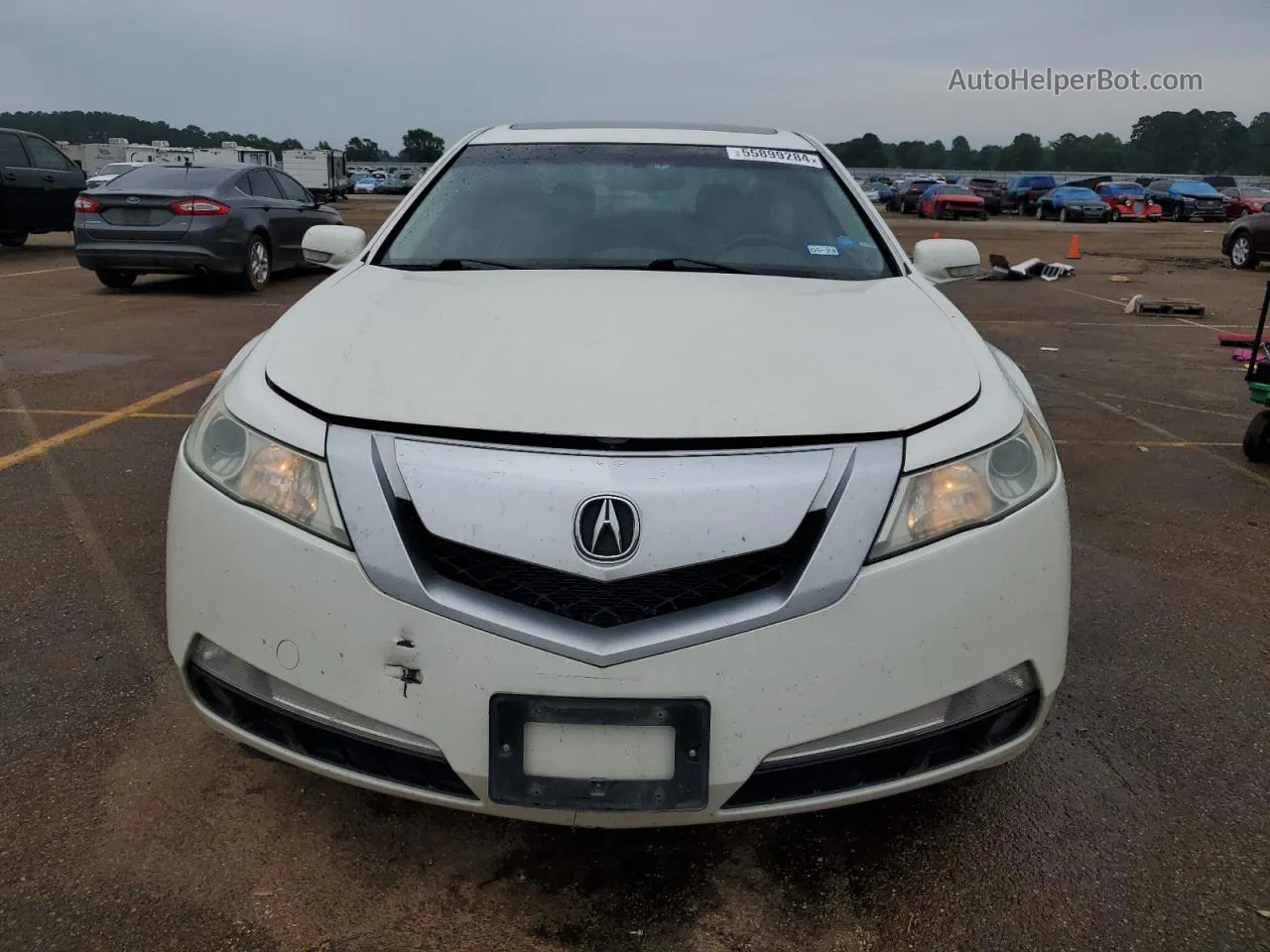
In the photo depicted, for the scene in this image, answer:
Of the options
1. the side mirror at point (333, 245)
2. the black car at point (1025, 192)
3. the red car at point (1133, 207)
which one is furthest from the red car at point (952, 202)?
the side mirror at point (333, 245)

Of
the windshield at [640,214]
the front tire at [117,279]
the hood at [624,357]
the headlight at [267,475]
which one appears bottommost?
the front tire at [117,279]

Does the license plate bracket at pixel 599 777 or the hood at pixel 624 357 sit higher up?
the hood at pixel 624 357

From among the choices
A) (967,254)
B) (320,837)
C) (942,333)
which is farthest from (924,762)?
(967,254)

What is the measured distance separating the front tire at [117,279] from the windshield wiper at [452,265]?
31.8 ft

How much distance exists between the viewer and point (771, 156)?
3.39m

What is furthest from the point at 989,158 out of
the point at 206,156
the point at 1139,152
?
the point at 206,156

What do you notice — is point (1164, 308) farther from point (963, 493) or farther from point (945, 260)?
point (963, 493)

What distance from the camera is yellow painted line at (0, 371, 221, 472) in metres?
4.86

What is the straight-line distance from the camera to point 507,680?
1.65m

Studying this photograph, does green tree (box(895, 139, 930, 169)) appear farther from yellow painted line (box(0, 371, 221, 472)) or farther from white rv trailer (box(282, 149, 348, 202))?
yellow painted line (box(0, 371, 221, 472))

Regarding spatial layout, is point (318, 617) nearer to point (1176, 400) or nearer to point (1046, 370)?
point (1176, 400)

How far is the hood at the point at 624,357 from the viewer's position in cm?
181

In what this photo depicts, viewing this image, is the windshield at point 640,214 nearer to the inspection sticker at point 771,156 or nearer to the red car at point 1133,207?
the inspection sticker at point 771,156

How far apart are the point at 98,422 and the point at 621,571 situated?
16.0 ft
